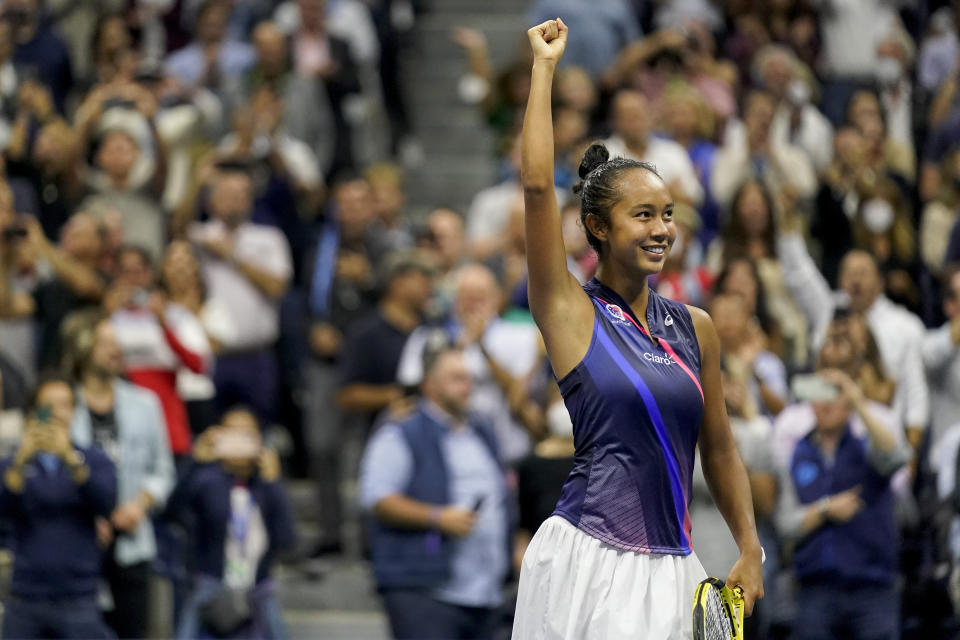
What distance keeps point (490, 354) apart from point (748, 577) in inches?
196

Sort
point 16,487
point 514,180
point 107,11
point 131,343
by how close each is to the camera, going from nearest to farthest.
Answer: point 16,487
point 131,343
point 514,180
point 107,11

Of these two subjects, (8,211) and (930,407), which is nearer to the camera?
(930,407)

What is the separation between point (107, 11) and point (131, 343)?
469cm

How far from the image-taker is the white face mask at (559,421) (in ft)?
26.5

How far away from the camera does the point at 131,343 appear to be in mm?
9719

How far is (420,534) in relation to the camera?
8.35 meters

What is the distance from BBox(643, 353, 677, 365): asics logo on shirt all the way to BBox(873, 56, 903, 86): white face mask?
8.04m

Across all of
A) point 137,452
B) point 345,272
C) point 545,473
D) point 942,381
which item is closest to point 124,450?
point 137,452

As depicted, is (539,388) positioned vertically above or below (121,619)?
above

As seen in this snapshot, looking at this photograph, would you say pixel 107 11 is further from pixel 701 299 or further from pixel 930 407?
pixel 930 407

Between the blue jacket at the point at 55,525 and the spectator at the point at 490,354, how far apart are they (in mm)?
1739

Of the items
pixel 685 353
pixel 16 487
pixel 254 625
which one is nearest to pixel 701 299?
pixel 254 625

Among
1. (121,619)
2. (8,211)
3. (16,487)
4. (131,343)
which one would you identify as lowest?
(121,619)

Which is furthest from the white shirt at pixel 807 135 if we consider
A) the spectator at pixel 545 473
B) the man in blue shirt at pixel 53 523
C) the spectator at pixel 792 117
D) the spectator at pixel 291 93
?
the man in blue shirt at pixel 53 523
